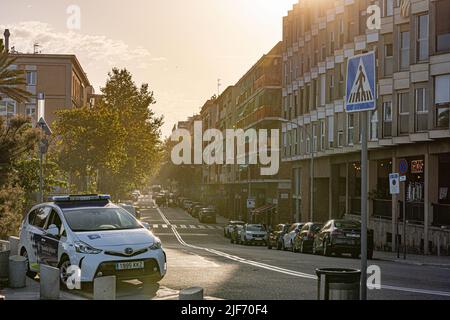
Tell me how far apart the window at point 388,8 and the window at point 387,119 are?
15.8ft

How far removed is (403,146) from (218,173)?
7533 cm

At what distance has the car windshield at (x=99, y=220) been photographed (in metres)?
13.9

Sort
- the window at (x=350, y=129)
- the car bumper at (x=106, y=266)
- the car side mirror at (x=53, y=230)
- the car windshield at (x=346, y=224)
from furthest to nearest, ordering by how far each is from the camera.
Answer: the window at (x=350, y=129) → the car windshield at (x=346, y=224) → the car side mirror at (x=53, y=230) → the car bumper at (x=106, y=266)

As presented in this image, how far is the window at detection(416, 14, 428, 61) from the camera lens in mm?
35375

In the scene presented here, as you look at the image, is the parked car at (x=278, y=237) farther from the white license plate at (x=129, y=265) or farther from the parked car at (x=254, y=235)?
the white license plate at (x=129, y=265)

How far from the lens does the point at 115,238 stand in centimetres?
1312

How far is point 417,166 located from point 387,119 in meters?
4.05

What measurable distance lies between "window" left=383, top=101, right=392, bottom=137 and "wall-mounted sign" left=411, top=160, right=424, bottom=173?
102 inches

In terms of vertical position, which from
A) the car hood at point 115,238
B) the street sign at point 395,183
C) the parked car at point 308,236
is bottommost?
the parked car at point 308,236

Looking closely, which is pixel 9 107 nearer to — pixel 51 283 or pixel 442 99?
pixel 442 99

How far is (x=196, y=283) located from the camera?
48.2 ft

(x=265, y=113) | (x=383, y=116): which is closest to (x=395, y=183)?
(x=383, y=116)

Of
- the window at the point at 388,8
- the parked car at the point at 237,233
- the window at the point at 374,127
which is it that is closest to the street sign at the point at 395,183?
the window at the point at 374,127

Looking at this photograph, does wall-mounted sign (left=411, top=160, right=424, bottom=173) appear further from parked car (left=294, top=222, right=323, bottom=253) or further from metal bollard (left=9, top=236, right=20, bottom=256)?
metal bollard (left=9, top=236, right=20, bottom=256)
